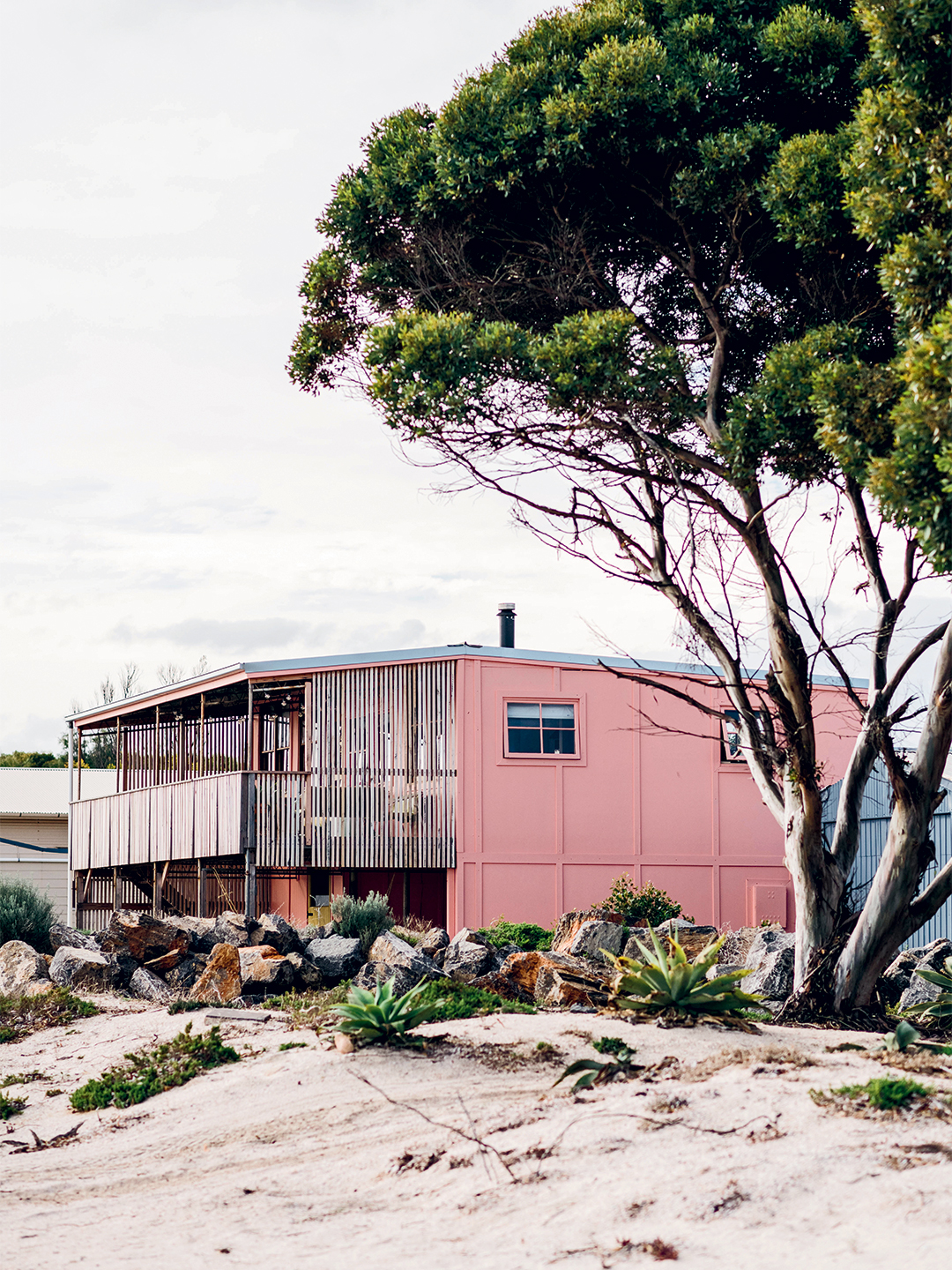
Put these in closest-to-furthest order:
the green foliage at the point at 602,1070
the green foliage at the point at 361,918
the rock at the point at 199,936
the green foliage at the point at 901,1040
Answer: the green foliage at the point at 602,1070 → the green foliage at the point at 901,1040 → the rock at the point at 199,936 → the green foliage at the point at 361,918

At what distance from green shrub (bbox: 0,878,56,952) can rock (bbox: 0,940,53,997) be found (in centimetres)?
111

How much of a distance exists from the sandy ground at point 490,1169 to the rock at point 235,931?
476cm

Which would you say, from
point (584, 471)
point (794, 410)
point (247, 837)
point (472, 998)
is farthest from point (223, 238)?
point (247, 837)

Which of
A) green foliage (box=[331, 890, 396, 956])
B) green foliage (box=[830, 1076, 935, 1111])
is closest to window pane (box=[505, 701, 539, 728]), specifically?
green foliage (box=[331, 890, 396, 956])

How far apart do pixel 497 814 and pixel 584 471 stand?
10462 millimetres

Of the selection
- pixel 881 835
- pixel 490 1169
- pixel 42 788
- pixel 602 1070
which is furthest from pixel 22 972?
pixel 42 788

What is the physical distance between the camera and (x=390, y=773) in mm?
19641

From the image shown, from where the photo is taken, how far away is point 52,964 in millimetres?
12648

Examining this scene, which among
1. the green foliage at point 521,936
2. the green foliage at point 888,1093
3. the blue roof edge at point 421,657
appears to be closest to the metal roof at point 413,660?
the blue roof edge at point 421,657

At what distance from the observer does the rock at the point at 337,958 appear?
452 inches

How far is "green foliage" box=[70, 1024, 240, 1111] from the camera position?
Result: 26.2ft

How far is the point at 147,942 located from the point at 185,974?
83 centimetres

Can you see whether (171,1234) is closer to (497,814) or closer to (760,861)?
(497,814)

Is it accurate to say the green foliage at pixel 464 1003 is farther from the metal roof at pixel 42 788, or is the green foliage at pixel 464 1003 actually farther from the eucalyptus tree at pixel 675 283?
the metal roof at pixel 42 788
